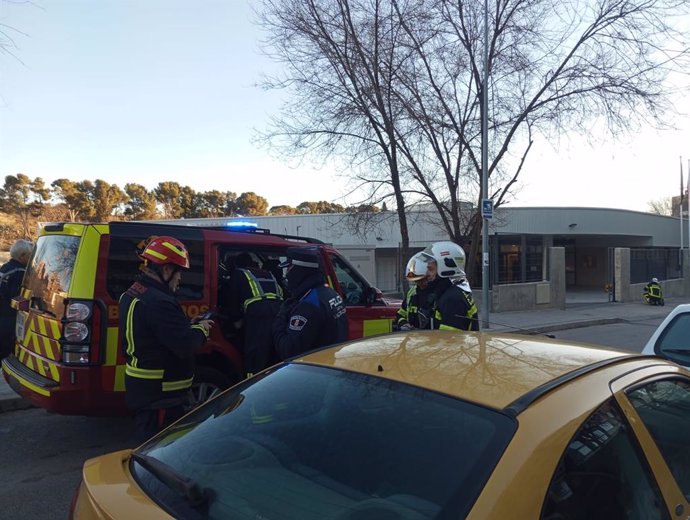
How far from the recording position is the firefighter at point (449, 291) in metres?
4.52

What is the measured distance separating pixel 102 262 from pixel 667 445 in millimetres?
3942

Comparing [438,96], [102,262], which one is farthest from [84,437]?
[438,96]

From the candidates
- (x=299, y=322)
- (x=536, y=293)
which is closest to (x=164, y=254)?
(x=299, y=322)

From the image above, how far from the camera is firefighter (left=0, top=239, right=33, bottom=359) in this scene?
5.85 metres

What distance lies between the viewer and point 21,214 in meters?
44.3

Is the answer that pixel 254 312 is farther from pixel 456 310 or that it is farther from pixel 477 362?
pixel 477 362

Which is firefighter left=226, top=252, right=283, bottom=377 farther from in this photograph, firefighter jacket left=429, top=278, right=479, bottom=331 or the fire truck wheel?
firefighter jacket left=429, top=278, right=479, bottom=331

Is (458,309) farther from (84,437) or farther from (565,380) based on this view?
(84,437)

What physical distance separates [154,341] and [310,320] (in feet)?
3.39

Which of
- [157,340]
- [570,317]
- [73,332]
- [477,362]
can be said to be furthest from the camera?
[570,317]

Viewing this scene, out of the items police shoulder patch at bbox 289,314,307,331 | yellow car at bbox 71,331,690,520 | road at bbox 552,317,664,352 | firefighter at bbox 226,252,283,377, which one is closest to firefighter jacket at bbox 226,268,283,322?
firefighter at bbox 226,252,283,377

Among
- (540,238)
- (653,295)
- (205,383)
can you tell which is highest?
(540,238)

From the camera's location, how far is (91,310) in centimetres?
421

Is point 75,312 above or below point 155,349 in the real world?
above
